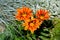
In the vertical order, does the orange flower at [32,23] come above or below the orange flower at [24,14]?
below

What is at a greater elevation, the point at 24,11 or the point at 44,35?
the point at 24,11

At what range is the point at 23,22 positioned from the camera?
3941 millimetres

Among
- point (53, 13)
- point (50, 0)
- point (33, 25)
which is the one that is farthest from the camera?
point (50, 0)

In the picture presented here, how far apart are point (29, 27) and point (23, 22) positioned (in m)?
0.20

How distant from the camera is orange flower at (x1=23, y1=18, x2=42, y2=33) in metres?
3.77

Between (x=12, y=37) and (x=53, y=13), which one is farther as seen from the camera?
(x=53, y=13)

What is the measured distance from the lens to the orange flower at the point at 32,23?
3768 mm

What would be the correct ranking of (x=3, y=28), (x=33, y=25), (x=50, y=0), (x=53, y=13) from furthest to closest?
(x=50, y=0) < (x=53, y=13) < (x=3, y=28) < (x=33, y=25)

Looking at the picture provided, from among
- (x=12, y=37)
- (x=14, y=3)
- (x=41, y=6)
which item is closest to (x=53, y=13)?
(x=41, y=6)

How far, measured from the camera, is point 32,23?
376cm

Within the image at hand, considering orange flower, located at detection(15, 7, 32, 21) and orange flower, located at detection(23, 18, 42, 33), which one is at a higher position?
orange flower, located at detection(15, 7, 32, 21)

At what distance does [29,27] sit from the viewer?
3.78 metres

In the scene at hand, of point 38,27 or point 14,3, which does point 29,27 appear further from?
point 14,3

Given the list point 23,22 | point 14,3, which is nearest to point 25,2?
point 14,3
